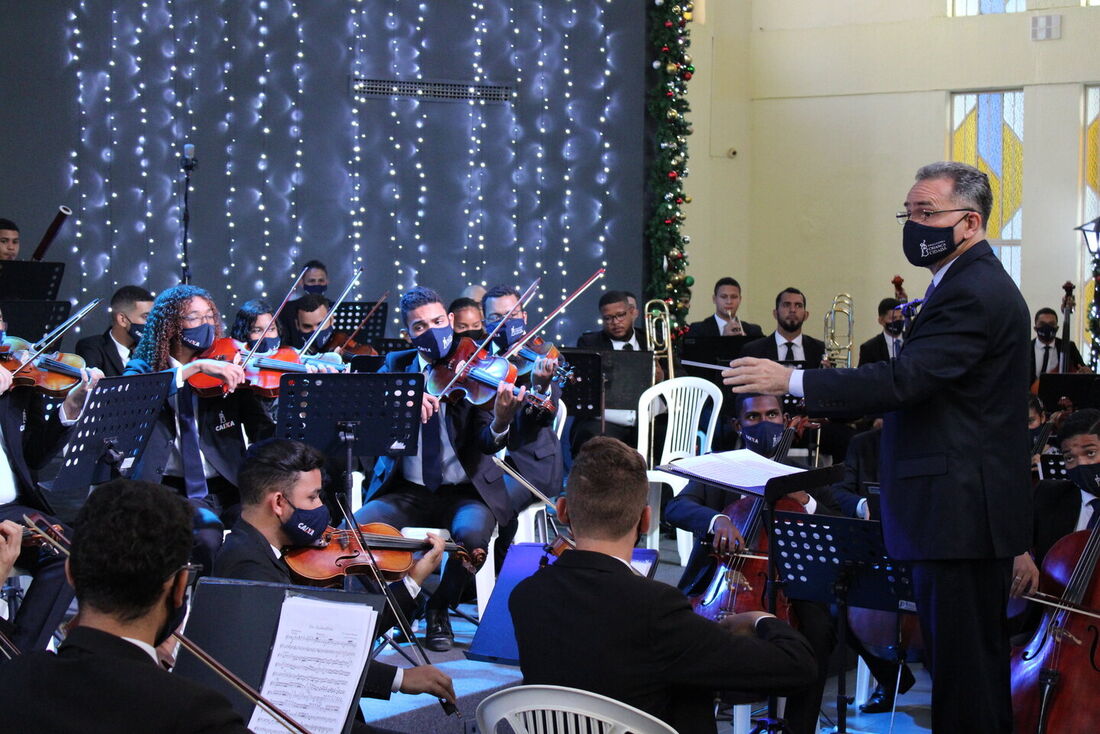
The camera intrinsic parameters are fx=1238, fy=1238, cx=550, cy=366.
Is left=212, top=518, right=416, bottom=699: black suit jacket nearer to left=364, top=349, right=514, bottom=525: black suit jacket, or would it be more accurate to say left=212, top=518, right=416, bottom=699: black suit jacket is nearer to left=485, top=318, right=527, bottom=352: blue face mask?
left=364, top=349, right=514, bottom=525: black suit jacket

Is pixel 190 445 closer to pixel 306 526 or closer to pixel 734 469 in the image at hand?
pixel 306 526

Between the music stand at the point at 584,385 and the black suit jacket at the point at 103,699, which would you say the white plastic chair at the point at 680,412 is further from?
the black suit jacket at the point at 103,699

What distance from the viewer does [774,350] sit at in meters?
7.56

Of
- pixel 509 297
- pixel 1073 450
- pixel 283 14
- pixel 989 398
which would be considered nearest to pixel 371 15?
pixel 283 14

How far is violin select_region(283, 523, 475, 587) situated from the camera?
3.75 meters

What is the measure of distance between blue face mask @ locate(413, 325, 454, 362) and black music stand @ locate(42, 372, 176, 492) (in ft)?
4.27

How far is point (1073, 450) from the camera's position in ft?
13.9

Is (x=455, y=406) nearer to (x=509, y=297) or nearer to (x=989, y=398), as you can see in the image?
(x=509, y=297)

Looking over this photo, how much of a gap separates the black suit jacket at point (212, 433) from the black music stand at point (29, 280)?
1.63 metres

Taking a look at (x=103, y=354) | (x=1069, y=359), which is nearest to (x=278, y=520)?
(x=103, y=354)

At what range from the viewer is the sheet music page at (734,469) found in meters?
3.33

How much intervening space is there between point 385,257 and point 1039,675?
A: 23.4 ft

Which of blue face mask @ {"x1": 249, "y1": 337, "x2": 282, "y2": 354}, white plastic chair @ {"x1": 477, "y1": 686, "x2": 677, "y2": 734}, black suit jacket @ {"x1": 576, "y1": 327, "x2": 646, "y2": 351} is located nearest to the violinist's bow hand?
white plastic chair @ {"x1": 477, "y1": 686, "x2": 677, "y2": 734}

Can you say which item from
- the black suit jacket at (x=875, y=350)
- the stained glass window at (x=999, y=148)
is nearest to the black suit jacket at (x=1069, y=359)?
the black suit jacket at (x=875, y=350)
